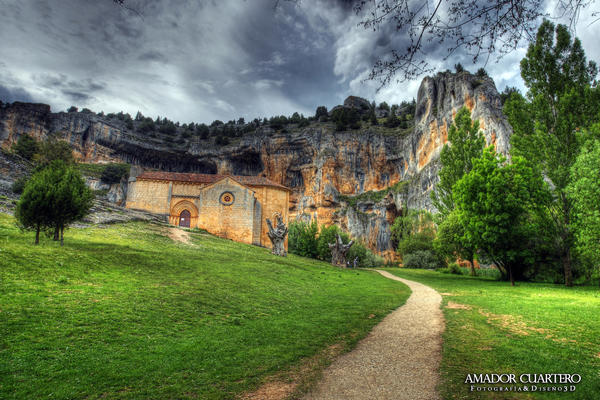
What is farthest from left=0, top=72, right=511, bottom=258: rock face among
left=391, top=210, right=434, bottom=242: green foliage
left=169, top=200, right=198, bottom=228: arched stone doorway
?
left=169, top=200, right=198, bottom=228: arched stone doorway

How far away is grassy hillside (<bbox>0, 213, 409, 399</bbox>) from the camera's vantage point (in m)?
4.25

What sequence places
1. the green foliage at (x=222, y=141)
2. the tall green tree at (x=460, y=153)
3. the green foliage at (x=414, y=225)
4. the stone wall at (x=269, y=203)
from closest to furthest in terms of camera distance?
the tall green tree at (x=460, y=153), the stone wall at (x=269, y=203), the green foliage at (x=414, y=225), the green foliage at (x=222, y=141)

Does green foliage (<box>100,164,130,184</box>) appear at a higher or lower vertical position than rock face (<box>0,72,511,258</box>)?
lower

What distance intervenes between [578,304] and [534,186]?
1053 cm

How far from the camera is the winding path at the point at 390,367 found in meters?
4.10

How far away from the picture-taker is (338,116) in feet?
260

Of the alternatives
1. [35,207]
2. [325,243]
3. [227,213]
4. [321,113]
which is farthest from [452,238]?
[321,113]

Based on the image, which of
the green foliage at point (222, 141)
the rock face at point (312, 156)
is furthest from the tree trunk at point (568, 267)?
the green foliage at point (222, 141)

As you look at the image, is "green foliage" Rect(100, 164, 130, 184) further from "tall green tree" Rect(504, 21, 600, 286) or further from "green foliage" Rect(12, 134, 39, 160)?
"tall green tree" Rect(504, 21, 600, 286)

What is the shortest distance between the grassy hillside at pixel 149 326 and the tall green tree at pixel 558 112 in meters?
14.1

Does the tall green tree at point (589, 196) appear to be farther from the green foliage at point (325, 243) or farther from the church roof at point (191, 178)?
the church roof at point (191, 178)

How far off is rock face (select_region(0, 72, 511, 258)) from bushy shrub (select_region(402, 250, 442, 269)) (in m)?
17.3

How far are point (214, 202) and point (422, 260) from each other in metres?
30.6

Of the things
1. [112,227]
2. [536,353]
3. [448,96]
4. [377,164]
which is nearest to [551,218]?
[536,353]
